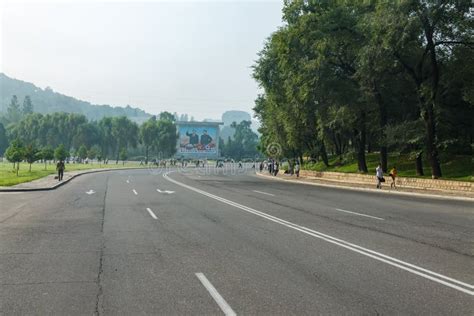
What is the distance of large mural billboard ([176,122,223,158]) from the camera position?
434 feet

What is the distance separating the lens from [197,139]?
134 meters

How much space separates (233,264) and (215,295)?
1.77 m

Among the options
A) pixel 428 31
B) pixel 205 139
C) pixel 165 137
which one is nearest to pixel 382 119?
pixel 428 31

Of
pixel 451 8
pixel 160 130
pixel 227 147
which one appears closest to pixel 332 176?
pixel 451 8

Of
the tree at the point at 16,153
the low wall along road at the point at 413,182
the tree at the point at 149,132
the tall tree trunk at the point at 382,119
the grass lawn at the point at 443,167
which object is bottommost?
the low wall along road at the point at 413,182

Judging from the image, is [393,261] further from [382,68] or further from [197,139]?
[197,139]

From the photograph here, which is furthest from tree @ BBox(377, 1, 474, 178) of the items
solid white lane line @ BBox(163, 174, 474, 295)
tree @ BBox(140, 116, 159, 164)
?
tree @ BBox(140, 116, 159, 164)

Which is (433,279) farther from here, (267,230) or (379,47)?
(379,47)

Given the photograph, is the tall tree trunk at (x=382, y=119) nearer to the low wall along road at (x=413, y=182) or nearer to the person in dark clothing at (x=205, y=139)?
the low wall along road at (x=413, y=182)

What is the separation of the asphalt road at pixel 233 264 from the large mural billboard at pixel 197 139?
118399 mm

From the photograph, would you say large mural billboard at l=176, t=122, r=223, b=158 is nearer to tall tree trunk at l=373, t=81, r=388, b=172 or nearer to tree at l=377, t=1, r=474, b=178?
tall tree trunk at l=373, t=81, r=388, b=172

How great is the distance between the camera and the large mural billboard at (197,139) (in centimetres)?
13238

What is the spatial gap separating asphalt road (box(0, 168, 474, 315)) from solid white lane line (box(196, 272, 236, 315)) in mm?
23

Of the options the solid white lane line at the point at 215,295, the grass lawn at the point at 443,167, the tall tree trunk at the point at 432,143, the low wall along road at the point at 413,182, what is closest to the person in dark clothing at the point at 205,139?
the grass lawn at the point at 443,167
